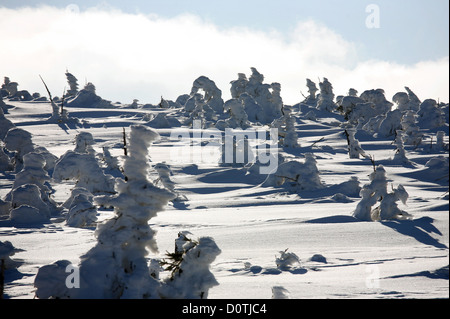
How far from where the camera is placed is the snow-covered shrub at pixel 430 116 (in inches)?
1234

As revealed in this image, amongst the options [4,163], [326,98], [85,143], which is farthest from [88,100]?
[85,143]

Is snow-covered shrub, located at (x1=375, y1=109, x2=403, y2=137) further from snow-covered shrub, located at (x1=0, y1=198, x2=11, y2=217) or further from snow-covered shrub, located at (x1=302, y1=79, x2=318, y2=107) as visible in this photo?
snow-covered shrub, located at (x1=0, y1=198, x2=11, y2=217)

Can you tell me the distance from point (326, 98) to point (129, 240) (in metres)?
38.3

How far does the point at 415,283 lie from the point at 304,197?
27.1 ft

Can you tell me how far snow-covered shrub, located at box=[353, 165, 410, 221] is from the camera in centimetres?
828

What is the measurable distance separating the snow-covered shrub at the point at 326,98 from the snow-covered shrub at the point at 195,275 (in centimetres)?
3755

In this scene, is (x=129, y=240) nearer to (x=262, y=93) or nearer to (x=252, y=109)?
(x=252, y=109)

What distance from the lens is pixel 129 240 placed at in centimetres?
408

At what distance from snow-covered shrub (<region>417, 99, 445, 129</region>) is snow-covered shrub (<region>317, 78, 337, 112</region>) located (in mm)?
9071

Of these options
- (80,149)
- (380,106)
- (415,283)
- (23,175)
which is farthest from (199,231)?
(380,106)

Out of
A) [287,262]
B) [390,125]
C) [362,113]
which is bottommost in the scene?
[287,262]

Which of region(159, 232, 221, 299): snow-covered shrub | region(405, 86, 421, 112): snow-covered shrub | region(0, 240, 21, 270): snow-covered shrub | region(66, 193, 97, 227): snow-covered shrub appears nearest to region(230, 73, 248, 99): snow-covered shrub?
region(405, 86, 421, 112): snow-covered shrub

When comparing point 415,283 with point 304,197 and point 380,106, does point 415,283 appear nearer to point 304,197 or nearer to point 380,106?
point 304,197

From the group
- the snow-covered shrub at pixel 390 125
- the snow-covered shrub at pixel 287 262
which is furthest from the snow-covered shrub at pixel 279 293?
the snow-covered shrub at pixel 390 125
